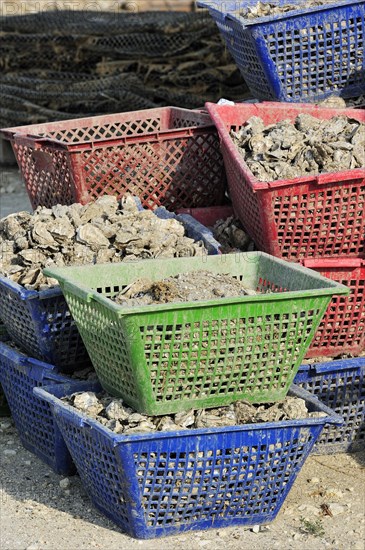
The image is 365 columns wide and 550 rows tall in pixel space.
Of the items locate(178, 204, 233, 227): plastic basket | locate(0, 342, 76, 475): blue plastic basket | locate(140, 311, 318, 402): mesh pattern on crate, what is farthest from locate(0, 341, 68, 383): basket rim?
locate(178, 204, 233, 227): plastic basket

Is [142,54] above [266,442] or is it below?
above

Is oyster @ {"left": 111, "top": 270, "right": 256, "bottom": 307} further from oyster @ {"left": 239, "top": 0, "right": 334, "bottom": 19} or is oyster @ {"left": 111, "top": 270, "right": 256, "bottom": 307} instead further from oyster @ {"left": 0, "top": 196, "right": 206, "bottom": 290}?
oyster @ {"left": 239, "top": 0, "right": 334, "bottom": 19}

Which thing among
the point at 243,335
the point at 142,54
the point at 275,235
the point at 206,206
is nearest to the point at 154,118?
the point at 206,206

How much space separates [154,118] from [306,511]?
2.49 metres

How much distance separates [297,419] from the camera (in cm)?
363

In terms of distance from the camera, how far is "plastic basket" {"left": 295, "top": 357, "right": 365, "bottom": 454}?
421 cm

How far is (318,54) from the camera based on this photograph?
513 centimetres

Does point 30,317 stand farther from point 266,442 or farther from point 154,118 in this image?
point 154,118

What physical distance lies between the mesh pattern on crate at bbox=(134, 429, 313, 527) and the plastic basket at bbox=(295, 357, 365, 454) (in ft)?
1.72

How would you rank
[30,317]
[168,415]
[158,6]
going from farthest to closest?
[158,6], [30,317], [168,415]

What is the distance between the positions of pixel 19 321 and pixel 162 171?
1.19 meters

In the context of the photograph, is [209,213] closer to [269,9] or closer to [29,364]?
[269,9]

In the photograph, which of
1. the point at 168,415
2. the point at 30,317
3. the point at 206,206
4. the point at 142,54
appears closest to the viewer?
the point at 168,415

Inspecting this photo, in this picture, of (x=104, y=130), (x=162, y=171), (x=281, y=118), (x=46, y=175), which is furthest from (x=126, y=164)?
(x=281, y=118)
